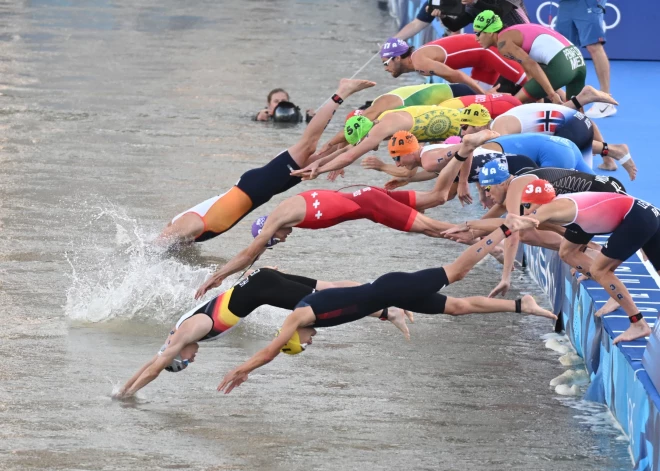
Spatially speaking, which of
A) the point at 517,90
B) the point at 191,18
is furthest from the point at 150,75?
the point at 517,90

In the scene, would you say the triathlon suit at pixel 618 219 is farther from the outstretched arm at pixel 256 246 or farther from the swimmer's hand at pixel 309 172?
the swimmer's hand at pixel 309 172

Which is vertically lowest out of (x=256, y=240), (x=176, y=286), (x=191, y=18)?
(x=191, y=18)

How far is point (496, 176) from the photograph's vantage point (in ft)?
31.2

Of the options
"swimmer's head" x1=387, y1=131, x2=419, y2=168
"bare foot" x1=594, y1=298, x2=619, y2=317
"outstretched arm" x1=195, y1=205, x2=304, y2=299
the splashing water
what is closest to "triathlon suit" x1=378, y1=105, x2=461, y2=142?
"swimmer's head" x1=387, y1=131, x2=419, y2=168

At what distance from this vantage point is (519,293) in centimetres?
1164

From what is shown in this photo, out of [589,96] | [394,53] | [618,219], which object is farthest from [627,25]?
[618,219]

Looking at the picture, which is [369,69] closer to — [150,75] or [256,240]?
[150,75]

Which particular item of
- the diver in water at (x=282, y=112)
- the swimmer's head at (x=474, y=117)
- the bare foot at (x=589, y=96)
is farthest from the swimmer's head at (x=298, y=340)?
the diver in water at (x=282, y=112)

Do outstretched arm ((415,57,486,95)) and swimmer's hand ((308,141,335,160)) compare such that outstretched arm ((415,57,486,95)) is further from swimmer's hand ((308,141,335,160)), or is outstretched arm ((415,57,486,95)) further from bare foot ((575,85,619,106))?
swimmer's hand ((308,141,335,160))

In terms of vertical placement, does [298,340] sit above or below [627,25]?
above

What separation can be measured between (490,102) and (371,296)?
3.91 metres

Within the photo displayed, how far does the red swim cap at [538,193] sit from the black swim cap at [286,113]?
936 centimetres

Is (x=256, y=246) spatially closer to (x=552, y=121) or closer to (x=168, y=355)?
(x=168, y=355)

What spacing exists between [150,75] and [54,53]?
8.91 feet
